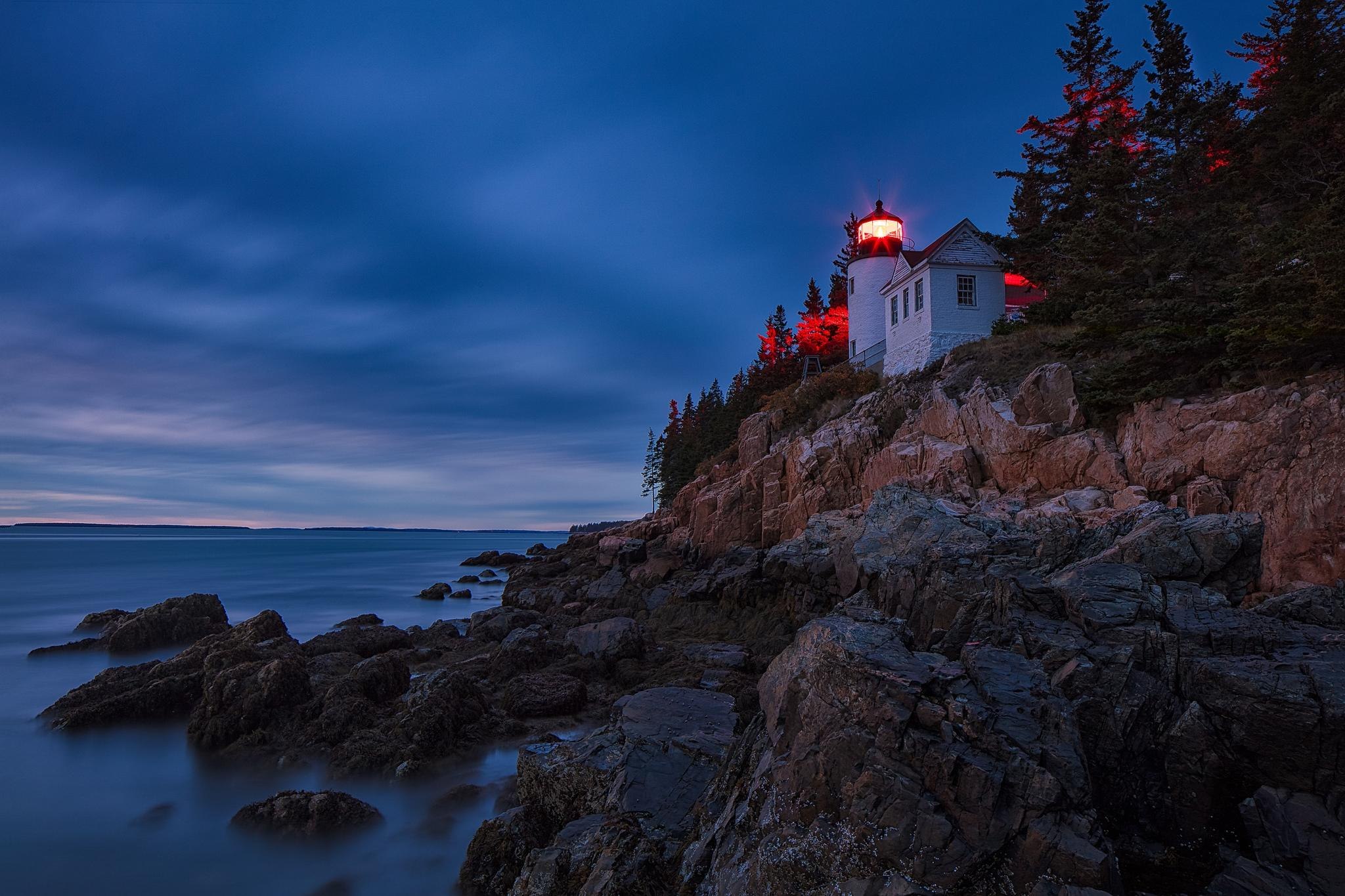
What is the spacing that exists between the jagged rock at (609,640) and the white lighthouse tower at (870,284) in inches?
922

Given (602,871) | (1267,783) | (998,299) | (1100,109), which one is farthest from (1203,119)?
(602,871)

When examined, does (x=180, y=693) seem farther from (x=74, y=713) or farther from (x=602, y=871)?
(x=602, y=871)

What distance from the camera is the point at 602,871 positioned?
5367 millimetres

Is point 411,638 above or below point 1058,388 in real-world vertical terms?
below

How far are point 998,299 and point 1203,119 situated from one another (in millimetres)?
9184

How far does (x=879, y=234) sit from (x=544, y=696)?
35813 millimetres

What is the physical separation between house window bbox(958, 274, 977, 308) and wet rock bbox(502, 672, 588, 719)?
24.4 metres

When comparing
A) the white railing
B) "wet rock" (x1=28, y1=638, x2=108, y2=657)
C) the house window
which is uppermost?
the house window

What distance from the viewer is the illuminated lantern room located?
3791 centimetres

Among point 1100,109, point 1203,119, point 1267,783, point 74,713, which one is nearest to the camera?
point 1267,783

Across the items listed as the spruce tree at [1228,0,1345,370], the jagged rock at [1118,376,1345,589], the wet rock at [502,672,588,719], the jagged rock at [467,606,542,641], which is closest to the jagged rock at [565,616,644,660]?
the wet rock at [502,672,588,719]

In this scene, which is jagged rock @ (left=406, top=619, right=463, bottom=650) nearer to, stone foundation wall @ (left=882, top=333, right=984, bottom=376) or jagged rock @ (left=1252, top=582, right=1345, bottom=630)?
jagged rock @ (left=1252, top=582, right=1345, bottom=630)

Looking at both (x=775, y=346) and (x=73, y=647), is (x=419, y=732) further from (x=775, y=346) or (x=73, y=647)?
(x=775, y=346)

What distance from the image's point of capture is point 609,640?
1532 cm
